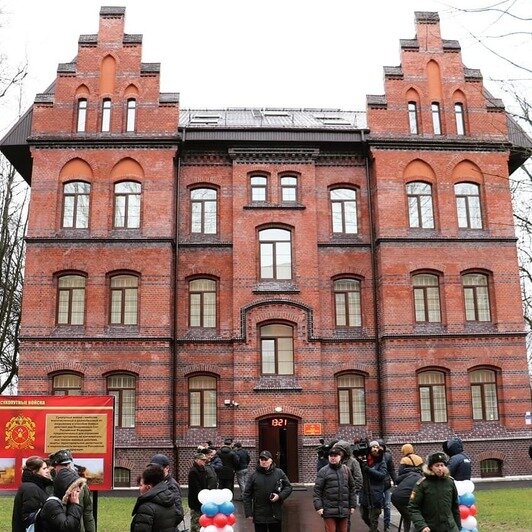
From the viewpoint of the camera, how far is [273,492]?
9.84 m

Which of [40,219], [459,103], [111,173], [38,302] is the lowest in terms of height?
[38,302]

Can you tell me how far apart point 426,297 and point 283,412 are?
6.73 metres

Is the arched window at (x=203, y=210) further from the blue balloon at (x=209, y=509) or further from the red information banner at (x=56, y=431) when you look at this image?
the blue balloon at (x=209, y=509)

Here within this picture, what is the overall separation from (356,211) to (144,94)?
9.24 meters

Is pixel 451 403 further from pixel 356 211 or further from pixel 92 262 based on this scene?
pixel 92 262

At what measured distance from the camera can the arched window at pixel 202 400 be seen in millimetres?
24125

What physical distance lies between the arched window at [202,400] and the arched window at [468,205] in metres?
11.1

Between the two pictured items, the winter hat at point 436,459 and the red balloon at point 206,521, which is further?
the red balloon at point 206,521

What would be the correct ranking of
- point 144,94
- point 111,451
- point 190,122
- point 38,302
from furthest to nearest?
point 190,122 < point 144,94 < point 38,302 < point 111,451

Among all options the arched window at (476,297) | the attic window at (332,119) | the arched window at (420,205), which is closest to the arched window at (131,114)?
Answer: the attic window at (332,119)

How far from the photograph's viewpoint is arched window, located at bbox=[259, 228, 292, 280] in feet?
82.1

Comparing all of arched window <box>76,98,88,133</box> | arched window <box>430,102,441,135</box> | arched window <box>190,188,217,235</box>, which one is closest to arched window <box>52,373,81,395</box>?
arched window <box>190,188,217,235</box>

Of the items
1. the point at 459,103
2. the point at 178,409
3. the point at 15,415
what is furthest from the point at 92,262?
the point at 459,103

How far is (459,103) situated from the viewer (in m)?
26.5
